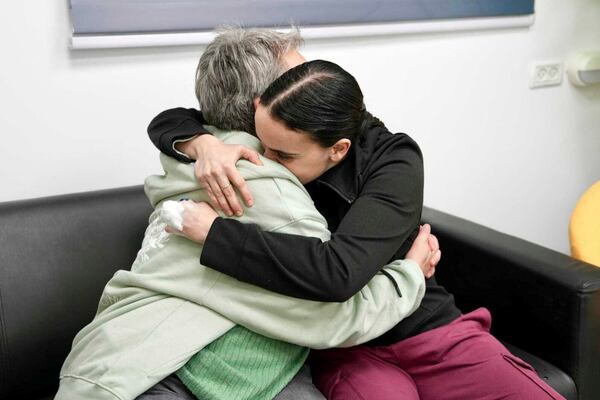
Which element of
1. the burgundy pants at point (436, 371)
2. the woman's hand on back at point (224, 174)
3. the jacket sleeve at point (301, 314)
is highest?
the woman's hand on back at point (224, 174)

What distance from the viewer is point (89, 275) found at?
5.61ft

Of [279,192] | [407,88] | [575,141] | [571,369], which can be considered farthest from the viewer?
[575,141]

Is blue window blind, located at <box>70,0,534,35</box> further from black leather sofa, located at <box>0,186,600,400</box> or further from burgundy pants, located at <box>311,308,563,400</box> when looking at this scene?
burgundy pants, located at <box>311,308,563,400</box>

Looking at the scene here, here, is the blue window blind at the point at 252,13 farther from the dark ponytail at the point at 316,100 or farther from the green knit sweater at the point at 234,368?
the green knit sweater at the point at 234,368

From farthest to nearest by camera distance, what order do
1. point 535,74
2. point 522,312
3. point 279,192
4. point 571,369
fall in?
point 535,74
point 522,312
point 571,369
point 279,192

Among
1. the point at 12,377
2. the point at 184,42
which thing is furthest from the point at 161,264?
the point at 184,42

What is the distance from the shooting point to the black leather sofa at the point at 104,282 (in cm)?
158

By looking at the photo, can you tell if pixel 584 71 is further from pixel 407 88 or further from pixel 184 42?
pixel 184 42

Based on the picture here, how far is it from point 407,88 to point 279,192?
4.10 ft

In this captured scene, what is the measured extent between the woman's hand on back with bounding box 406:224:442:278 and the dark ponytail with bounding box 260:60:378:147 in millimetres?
293

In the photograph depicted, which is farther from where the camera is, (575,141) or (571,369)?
(575,141)

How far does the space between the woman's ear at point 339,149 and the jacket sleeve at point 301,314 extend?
0.59ft

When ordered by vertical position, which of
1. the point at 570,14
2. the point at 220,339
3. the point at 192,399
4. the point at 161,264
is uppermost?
the point at 570,14

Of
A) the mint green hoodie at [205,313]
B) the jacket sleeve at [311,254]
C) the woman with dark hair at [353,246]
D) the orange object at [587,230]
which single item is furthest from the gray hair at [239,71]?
the orange object at [587,230]
